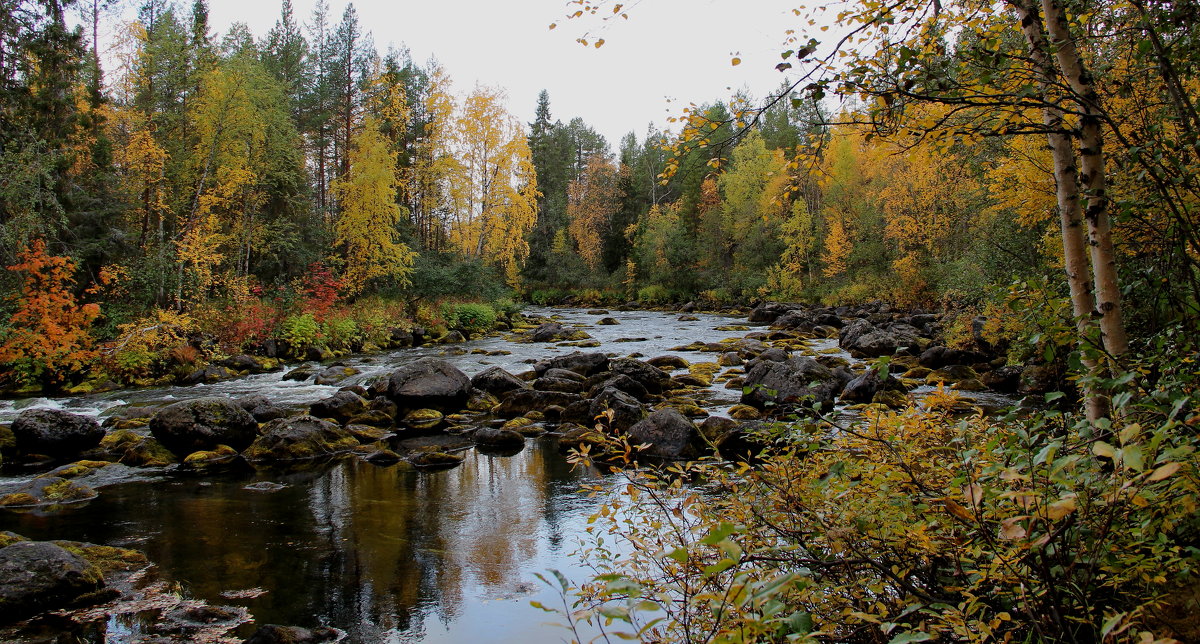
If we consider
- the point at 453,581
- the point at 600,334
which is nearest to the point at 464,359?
the point at 600,334

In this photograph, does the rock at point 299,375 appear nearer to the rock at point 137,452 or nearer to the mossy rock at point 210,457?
the rock at point 137,452

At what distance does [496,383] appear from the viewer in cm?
1432

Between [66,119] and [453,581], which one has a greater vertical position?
[66,119]

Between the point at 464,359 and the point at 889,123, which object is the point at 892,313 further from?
the point at 889,123

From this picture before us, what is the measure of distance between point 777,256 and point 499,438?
36050 mm

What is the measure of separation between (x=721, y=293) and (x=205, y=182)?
3117cm

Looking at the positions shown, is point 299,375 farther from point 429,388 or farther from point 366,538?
point 366,538

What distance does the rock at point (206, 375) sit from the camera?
15.3 m

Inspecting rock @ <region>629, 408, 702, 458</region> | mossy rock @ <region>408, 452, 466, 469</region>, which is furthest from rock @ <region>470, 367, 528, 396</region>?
rock @ <region>629, 408, 702, 458</region>

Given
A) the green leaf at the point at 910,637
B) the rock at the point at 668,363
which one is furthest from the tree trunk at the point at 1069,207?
the rock at the point at 668,363

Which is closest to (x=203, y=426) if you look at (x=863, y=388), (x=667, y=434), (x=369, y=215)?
(x=667, y=434)

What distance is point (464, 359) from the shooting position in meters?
19.6

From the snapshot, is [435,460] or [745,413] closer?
[435,460]

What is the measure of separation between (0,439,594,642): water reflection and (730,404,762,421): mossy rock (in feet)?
11.5
